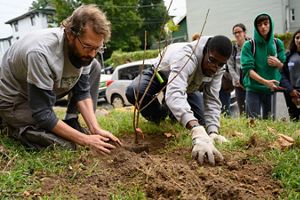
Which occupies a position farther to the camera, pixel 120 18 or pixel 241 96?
pixel 120 18

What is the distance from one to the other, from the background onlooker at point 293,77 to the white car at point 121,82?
246 inches

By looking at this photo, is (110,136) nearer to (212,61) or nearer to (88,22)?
(88,22)

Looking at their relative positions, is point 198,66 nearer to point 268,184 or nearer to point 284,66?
point 268,184

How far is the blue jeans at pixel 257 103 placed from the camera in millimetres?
4984

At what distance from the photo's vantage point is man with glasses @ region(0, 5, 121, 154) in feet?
8.80

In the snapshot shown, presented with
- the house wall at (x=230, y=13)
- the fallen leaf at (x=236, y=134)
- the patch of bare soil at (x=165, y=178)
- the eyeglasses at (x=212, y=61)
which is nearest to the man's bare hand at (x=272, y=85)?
the fallen leaf at (x=236, y=134)

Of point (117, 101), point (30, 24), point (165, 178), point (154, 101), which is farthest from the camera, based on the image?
point (30, 24)

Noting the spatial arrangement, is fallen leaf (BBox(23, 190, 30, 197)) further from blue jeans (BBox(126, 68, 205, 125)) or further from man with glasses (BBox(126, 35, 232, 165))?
blue jeans (BBox(126, 68, 205, 125))

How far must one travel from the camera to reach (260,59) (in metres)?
4.86

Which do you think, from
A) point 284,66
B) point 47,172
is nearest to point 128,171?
point 47,172

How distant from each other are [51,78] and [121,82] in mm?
8195

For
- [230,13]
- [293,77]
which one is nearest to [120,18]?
[230,13]

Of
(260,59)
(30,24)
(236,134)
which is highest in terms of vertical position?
(30,24)

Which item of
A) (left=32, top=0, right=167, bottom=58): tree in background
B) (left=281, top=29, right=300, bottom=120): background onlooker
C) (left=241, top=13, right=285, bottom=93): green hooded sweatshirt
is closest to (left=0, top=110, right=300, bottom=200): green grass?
(left=281, top=29, right=300, bottom=120): background onlooker
